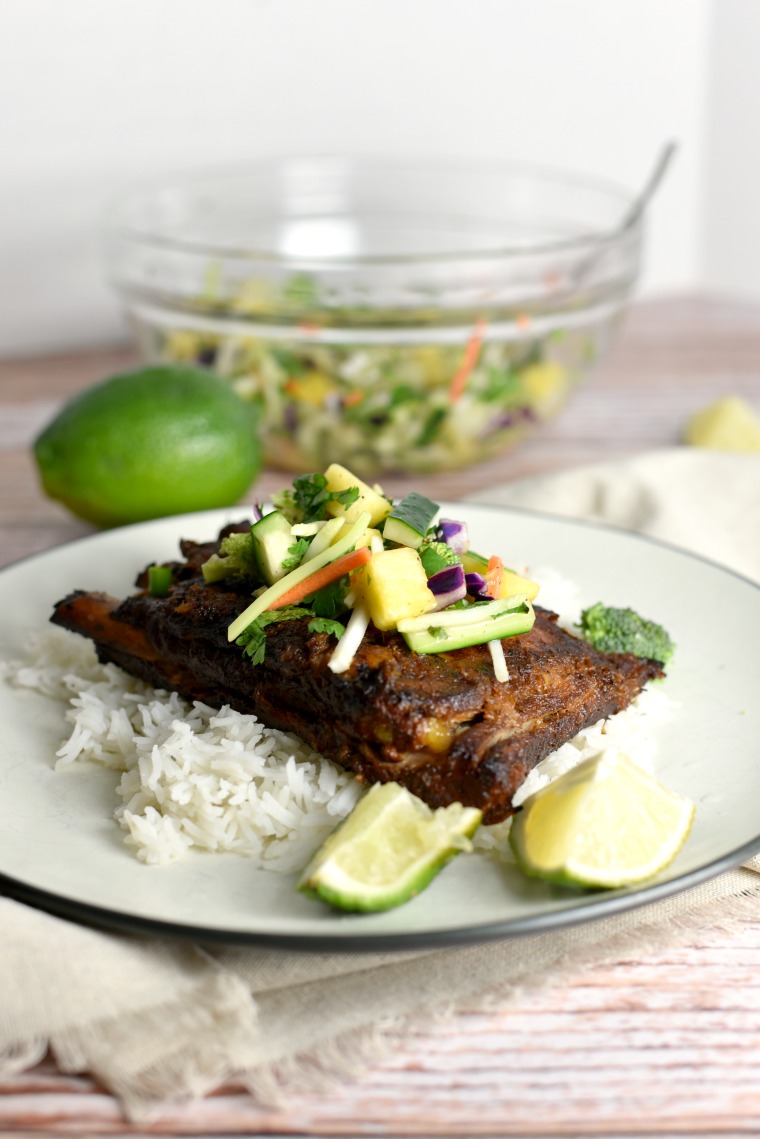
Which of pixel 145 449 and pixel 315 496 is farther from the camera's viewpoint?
pixel 145 449

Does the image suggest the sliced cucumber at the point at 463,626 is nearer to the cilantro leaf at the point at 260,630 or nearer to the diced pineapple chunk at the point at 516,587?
the diced pineapple chunk at the point at 516,587

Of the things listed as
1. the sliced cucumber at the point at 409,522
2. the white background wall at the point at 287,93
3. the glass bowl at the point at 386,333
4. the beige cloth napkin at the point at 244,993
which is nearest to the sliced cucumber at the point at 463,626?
the sliced cucumber at the point at 409,522

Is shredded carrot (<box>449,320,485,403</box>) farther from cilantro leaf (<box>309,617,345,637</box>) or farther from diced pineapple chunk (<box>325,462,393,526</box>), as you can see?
cilantro leaf (<box>309,617,345,637</box>)

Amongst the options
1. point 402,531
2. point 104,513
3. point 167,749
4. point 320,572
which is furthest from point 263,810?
point 104,513

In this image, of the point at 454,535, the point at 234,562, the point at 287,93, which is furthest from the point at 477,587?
the point at 287,93

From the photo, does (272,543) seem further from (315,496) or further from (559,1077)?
(559,1077)

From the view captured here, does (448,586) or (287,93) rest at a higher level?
(287,93)
